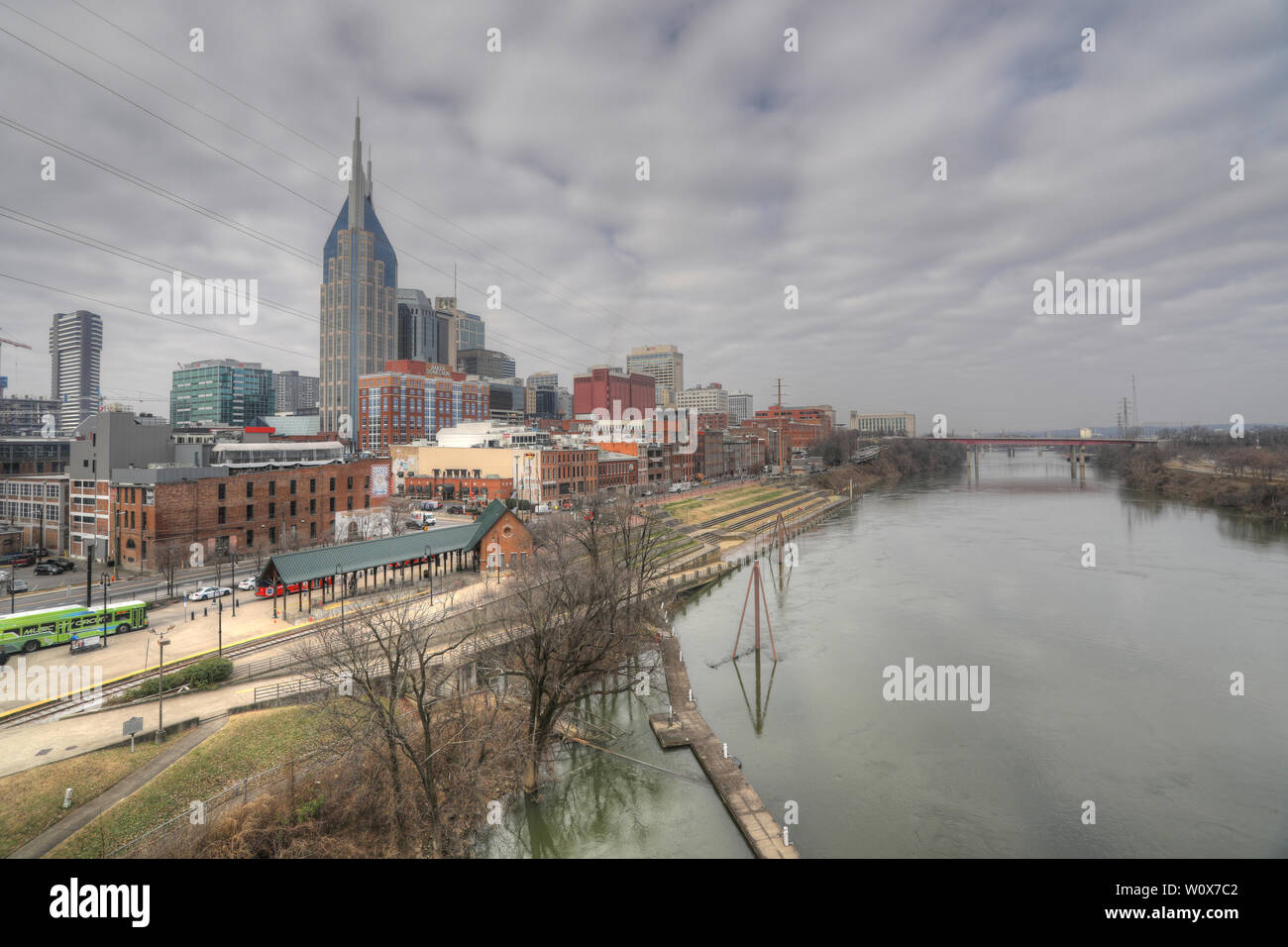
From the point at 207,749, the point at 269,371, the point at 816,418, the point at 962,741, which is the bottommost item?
the point at 962,741

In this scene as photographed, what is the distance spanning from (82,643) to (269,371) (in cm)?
14235

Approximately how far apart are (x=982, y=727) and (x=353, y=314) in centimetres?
15278

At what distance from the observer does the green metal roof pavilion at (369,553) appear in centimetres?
2778

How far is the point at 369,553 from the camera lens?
104 ft

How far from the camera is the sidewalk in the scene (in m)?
11.6

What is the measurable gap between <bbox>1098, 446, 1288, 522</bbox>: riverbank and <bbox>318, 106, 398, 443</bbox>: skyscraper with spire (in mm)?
139491

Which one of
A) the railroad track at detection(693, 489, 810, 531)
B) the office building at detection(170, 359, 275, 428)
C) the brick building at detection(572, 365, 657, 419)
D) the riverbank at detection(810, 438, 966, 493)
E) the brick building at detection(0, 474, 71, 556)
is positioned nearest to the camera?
the brick building at detection(0, 474, 71, 556)

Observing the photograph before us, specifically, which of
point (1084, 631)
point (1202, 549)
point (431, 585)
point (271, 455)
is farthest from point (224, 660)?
point (1202, 549)

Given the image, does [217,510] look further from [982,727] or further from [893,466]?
[893,466]

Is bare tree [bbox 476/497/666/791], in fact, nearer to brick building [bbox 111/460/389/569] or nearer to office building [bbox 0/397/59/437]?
brick building [bbox 111/460/389/569]

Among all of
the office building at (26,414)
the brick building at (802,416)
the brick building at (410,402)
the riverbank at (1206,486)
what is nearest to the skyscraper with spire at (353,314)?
the brick building at (410,402)

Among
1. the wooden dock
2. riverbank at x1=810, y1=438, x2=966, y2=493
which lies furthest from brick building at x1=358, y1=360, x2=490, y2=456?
the wooden dock

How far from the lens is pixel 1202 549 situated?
45719 millimetres
